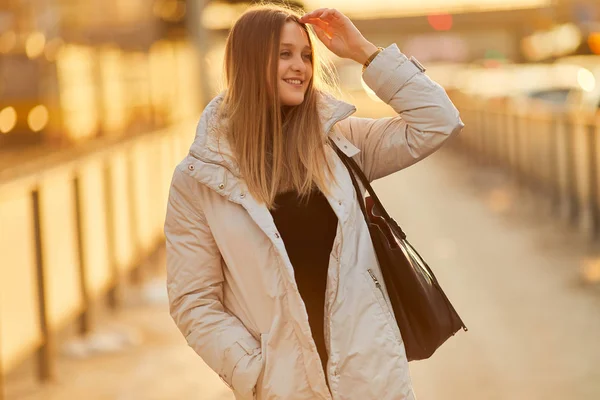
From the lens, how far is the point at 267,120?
10.6ft

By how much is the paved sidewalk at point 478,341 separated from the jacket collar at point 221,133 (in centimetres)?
355

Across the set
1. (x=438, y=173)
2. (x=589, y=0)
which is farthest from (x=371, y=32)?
(x=438, y=173)

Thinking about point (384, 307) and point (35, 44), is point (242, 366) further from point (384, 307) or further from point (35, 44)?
point (35, 44)

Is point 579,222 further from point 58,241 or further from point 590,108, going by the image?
point 58,241

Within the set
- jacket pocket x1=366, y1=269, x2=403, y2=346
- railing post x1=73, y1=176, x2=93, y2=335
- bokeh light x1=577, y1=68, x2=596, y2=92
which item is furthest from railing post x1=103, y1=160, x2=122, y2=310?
bokeh light x1=577, y1=68, x2=596, y2=92

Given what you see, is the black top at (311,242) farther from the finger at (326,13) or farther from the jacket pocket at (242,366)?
the finger at (326,13)

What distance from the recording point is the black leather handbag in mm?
3207

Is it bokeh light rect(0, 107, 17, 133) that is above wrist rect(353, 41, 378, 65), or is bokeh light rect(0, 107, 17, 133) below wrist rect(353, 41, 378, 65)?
below

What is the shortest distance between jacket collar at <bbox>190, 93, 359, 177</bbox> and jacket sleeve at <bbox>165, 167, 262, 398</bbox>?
0.28 ft

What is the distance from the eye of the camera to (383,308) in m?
3.13

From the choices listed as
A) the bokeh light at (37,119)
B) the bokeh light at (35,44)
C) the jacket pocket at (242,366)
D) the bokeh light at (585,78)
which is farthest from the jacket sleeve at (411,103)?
the bokeh light at (37,119)

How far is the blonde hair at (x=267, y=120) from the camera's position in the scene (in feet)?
10.2

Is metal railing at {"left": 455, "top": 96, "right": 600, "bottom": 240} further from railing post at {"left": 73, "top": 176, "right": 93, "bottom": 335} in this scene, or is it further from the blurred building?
the blurred building

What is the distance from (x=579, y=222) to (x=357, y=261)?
36.7 feet
